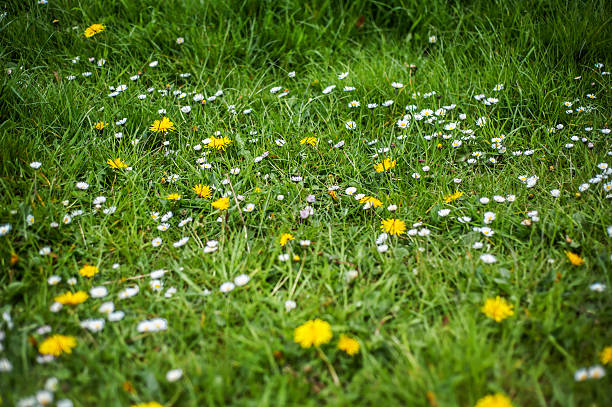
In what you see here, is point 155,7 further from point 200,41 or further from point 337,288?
point 337,288

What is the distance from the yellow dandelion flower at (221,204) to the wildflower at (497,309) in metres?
1.17

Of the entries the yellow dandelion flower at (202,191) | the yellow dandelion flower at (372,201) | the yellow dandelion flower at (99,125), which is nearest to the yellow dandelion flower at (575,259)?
the yellow dandelion flower at (372,201)

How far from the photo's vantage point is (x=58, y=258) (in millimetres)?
1963

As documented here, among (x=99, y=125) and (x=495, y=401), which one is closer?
(x=495, y=401)

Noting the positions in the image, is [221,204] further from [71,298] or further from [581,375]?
[581,375]

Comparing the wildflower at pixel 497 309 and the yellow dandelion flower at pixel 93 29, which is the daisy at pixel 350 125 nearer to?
the wildflower at pixel 497 309

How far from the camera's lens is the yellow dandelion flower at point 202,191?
2.31 m

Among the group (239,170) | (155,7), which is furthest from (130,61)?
(239,170)

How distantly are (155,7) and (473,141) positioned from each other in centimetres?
243

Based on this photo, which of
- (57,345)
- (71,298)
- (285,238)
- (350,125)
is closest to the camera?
(57,345)

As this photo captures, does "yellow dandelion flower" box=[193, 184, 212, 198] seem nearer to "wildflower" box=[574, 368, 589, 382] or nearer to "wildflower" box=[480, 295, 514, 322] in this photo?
"wildflower" box=[480, 295, 514, 322]

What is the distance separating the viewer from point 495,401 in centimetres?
134

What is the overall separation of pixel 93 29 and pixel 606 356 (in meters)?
3.44

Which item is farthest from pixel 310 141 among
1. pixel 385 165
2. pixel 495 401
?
pixel 495 401
